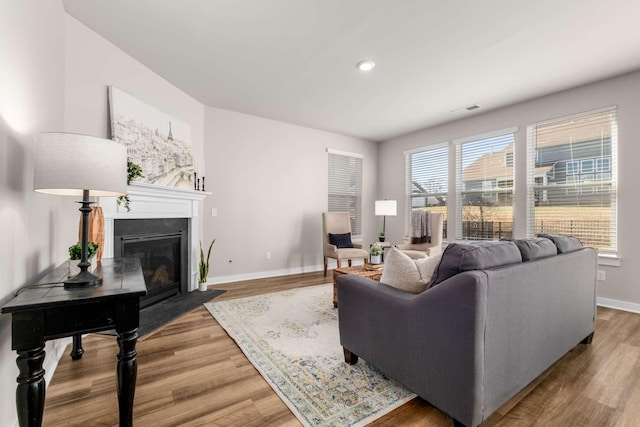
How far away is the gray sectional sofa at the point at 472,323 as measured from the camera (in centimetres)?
129

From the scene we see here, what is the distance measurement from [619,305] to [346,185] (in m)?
4.11

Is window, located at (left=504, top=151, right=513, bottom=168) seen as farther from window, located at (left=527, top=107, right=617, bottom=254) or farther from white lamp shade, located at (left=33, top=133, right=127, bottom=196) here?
white lamp shade, located at (left=33, top=133, right=127, bottom=196)

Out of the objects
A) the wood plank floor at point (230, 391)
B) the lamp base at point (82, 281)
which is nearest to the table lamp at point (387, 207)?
the wood plank floor at point (230, 391)

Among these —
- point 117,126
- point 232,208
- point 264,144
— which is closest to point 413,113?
point 264,144

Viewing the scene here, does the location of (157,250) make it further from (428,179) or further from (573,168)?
(573,168)

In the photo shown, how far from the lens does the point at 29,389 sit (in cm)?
104

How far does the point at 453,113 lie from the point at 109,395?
5008mm

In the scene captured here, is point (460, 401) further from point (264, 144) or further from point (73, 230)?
point (264, 144)

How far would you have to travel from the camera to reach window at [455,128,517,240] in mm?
4246

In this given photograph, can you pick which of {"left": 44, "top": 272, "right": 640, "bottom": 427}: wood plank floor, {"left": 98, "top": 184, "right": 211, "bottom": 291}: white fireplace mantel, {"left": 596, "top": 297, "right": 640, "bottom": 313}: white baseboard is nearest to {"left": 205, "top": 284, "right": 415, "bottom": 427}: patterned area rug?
{"left": 44, "top": 272, "right": 640, "bottom": 427}: wood plank floor

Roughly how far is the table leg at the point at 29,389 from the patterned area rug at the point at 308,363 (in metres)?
1.06

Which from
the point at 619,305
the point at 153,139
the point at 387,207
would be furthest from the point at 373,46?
the point at 619,305

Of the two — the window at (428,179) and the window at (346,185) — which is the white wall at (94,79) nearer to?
the window at (346,185)

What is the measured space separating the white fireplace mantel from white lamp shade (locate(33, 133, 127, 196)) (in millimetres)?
1571
